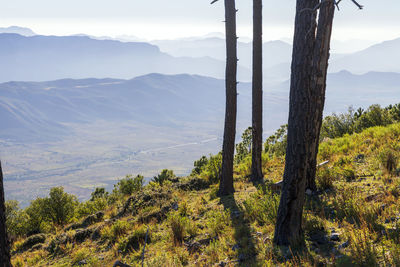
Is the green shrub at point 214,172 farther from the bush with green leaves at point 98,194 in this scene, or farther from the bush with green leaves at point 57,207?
the bush with green leaves at point 98,194

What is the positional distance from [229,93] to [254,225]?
4.03 meters

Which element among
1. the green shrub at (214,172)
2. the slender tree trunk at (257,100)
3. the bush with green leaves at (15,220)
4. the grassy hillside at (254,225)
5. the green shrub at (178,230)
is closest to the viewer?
the grassy hillside at (254,225)

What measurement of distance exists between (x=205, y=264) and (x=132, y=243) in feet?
8.47

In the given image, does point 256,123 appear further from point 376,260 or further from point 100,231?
point 376,260

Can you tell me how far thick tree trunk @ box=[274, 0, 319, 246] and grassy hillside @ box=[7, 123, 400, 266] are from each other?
0.54 m

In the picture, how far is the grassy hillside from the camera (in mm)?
4242

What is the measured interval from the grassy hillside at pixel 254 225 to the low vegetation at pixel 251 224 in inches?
0.7

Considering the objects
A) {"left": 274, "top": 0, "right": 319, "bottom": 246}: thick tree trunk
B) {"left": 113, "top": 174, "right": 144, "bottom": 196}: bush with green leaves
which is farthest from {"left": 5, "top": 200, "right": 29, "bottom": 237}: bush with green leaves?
{"left": 274, "top": 0, "right": 319, "bottom": 246}: thick tree trunk

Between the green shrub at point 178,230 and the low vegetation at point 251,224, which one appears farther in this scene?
the green shrub at point 178,230

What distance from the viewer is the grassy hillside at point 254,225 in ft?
13.9

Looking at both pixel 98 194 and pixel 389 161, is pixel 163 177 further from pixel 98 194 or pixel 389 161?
pixel 389 161

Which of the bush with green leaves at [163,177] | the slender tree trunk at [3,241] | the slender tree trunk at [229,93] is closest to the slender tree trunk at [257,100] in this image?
the slender tree trunk at [229,93]

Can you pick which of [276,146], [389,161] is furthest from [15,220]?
[389,161]

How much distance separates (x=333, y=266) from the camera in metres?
3.71
